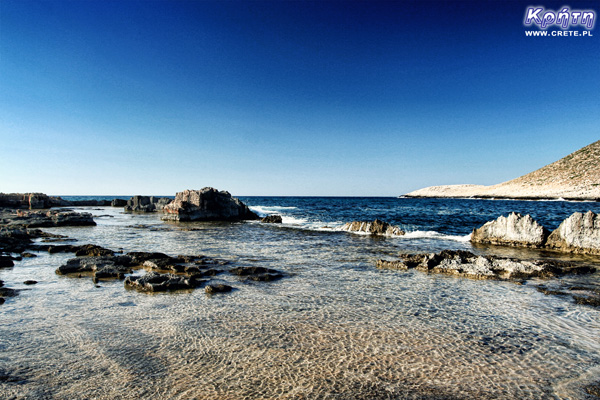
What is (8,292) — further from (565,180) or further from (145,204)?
(565,180)

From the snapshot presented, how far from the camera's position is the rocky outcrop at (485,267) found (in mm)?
11672

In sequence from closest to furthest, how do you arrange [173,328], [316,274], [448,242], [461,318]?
[173,328] < [461,318] < [316,274] < [448,242]

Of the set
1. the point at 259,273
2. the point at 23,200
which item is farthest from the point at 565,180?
the point at 23,200

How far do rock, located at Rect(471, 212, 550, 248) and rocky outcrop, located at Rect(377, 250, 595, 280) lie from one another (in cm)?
525

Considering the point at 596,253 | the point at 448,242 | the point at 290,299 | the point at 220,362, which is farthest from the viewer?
the point at 448,242

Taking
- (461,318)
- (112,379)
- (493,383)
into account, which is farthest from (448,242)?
(112,379)

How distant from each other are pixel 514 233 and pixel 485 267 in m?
9.54

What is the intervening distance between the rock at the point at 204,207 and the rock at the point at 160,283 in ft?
95.3

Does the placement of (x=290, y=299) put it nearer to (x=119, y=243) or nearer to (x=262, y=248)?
(x=262, y=248)

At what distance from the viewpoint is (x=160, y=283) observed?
9.77 m

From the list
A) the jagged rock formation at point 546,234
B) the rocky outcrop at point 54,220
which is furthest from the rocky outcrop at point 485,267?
the rocky outcrop at point 54,220

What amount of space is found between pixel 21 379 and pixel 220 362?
9.42 ft

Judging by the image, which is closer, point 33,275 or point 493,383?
point 493,383

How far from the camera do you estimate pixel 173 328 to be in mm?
6684
